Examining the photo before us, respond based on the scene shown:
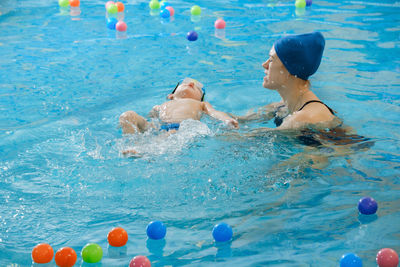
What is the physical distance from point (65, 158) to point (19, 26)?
5365mm

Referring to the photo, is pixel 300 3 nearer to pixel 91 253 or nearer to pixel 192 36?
pixel 192 36

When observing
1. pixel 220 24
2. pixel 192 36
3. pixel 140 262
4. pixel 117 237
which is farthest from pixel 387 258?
pixel 220 24

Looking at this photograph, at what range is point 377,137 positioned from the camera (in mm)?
4562

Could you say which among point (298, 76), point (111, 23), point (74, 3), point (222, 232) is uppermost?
point (298, 76)

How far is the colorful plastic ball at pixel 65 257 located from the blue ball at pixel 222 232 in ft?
2.90

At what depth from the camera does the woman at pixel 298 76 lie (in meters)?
4.15

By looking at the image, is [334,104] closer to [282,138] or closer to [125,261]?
[282,138]

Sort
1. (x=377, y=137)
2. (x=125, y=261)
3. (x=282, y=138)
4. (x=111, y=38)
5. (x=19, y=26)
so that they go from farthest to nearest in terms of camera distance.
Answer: (x=19, y=26), (x=111, y=38), (x=377, y=137), (x=282, y=138), (x=125, y=261)

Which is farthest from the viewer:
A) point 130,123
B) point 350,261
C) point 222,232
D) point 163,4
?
point 163,4

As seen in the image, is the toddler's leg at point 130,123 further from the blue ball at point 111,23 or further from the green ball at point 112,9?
the green ball at point 112,9

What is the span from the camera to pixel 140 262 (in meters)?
2.84

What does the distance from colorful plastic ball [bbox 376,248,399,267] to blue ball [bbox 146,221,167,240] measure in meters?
1.33

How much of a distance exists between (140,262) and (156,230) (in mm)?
387

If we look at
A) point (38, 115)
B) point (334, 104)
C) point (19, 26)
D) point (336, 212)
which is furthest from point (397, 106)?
point (19, 26)
